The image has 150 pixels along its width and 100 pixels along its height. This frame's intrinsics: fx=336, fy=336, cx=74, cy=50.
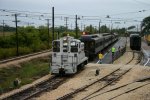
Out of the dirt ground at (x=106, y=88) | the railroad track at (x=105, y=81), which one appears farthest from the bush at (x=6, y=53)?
the railroad track at (x=105, y=81)

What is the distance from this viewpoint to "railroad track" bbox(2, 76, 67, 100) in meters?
18.4

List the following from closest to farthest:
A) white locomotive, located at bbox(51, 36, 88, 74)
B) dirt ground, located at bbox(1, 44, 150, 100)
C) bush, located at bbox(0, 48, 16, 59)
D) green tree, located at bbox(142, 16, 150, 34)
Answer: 1. dirt ground, located at bbox(1, 44, 150, 100)
2. white locomotive, located at bbox(51, 36, 88, 74)
3. bush, located at bbox(0, 48, 16, 59)
4. green tree, located at bbox(142, 16, 150, 34)

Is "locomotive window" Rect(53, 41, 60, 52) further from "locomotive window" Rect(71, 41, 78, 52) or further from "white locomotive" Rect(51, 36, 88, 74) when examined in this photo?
"locomotive window" Rect(71, 41, 78, 52)

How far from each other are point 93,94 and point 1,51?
2741 cm

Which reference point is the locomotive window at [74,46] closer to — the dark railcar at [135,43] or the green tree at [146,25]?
the dark railcar at [135,43]

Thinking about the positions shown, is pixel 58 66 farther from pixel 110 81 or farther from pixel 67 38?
pixel 110 81

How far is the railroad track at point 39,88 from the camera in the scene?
18375mm

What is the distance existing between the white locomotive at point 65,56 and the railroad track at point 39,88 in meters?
0.90

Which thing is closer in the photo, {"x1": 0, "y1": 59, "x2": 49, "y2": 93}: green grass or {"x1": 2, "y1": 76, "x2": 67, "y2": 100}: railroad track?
{"x1": 2, "y1": 76, "x2": 67, "y2": 100}: railroad track

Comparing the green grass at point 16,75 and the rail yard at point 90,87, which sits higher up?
the rail yard at point 90,87

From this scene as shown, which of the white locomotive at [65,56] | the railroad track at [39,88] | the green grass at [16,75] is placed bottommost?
the green grass at [16,75]

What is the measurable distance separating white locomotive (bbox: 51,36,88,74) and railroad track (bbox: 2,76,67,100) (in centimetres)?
90

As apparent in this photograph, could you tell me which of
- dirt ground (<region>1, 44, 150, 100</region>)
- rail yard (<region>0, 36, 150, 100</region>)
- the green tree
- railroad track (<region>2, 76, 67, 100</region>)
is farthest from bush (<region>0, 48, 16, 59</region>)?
the green tree

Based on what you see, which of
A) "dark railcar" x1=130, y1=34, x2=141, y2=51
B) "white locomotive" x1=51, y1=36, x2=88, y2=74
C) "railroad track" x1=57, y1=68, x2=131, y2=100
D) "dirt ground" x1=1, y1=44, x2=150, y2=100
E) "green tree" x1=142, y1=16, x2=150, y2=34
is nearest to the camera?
Answer: "dirt ground" x1=1, y1=44, x2=150, y2=100
